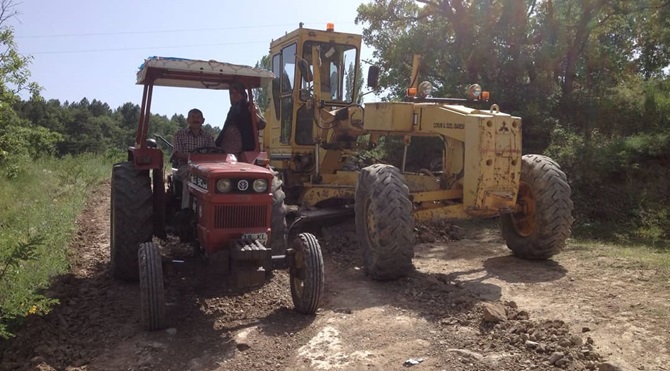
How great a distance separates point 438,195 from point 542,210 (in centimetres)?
119

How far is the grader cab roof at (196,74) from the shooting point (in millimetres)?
6066

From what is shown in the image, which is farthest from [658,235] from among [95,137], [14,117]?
[95,137]

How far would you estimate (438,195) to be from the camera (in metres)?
6.82

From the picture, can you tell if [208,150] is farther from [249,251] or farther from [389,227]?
[389,227]

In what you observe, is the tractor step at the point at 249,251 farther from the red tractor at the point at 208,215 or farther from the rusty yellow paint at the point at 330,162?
the rusty yellow paint at the point at 330,162

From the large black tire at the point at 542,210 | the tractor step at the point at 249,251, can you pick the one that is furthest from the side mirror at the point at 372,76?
the tractor step at the point at 249,251

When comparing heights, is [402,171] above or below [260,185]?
above

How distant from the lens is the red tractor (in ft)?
16.7

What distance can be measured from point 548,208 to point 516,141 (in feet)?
2.97

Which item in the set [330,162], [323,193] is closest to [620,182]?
[330,162]

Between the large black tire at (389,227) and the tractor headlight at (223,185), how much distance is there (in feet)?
5.50

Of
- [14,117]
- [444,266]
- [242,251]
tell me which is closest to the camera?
[242,251]

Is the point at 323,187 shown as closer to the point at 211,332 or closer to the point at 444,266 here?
the point at 444,266

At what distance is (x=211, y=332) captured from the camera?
5.20 metres
